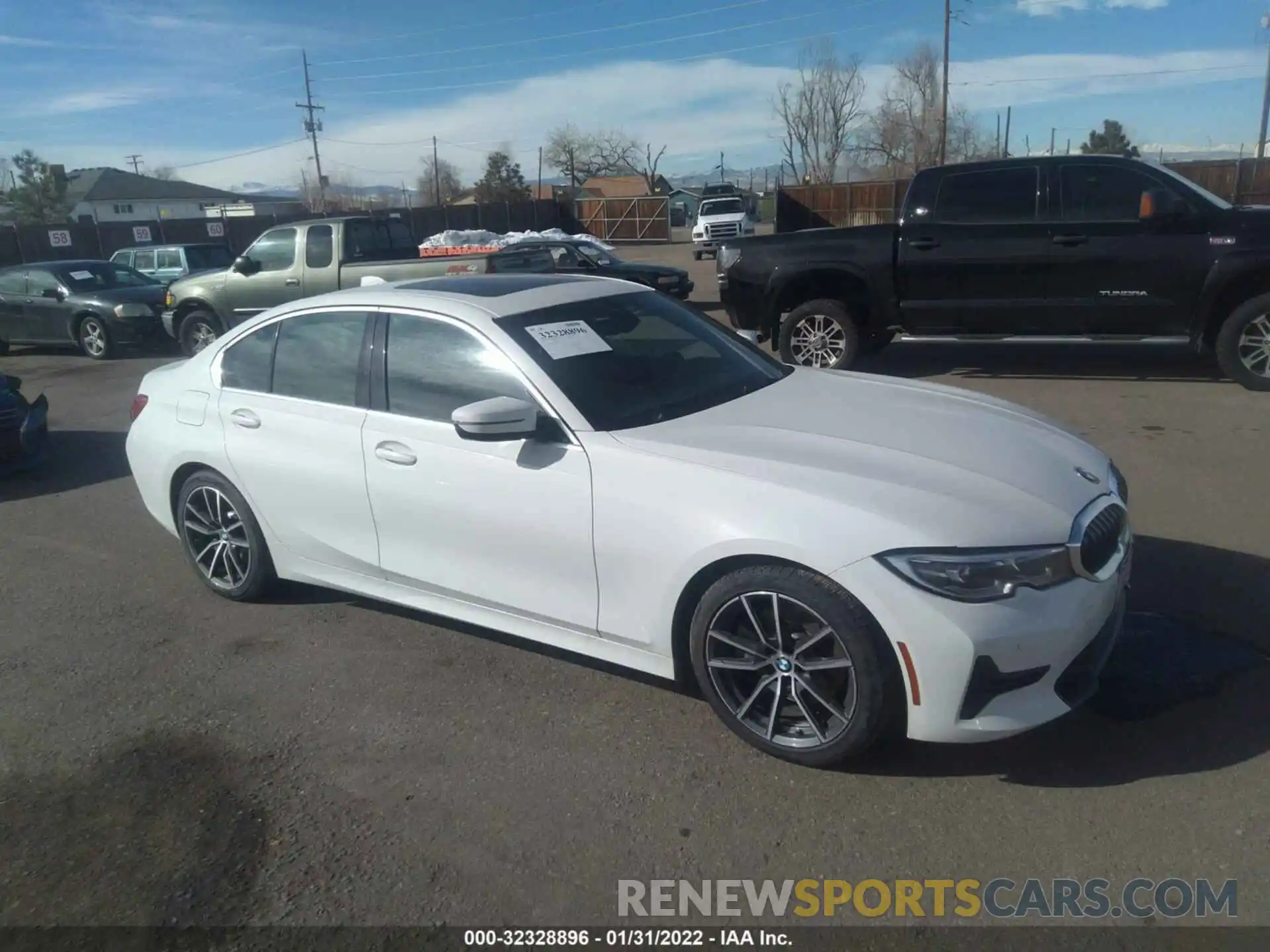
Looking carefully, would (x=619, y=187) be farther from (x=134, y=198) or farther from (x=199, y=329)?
(x=199, y=329)

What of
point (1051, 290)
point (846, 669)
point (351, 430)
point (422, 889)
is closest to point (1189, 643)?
point (846, 669)

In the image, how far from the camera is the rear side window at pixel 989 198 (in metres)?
9.30

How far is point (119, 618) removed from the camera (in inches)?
200

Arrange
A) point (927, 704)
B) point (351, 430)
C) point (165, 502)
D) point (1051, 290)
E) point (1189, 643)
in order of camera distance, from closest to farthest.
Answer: point (927, 704) < point (1189, 643) < point (351, 430) < point (165, 502) < point (1051, 290)

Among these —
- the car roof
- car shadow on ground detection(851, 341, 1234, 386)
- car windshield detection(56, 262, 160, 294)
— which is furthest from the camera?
car windshield detection(56, 262, 160, 294)

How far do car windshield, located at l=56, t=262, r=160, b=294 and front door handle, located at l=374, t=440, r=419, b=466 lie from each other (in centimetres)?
1330

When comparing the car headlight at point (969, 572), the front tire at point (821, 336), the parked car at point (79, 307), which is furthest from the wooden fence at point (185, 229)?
the car headlight at point (969, 572)

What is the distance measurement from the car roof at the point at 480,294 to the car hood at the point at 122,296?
11.5 metres

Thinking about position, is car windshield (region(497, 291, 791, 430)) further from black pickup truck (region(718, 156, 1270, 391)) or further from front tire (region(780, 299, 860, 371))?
black pickup truck (region(718, 156, 1270, 391))

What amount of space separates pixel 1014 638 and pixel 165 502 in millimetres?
4357

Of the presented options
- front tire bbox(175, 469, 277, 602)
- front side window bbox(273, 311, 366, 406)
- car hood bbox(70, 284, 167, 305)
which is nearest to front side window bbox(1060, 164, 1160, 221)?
front side window bbox(273, 311, 366, 406)

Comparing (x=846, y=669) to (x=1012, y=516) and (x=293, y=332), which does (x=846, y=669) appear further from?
(x=293, y=332)

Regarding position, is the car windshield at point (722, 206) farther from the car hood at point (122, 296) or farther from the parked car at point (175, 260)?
the car hood at point (122, 296)

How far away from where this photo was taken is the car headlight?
306 centimetres
